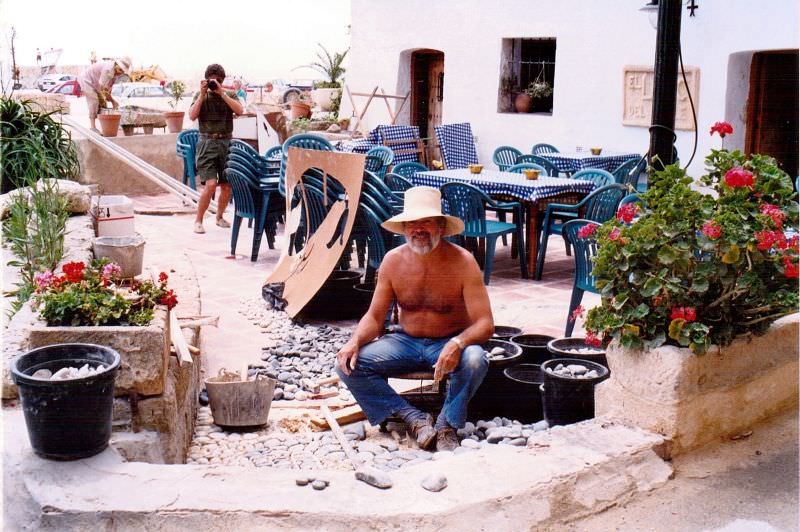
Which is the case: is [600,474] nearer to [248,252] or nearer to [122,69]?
[248,252]

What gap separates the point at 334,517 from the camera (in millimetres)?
3023

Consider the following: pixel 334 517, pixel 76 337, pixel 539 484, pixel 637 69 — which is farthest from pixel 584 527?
pixel 637 69

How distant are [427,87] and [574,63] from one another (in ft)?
11.5

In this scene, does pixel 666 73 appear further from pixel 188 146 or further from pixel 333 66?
pixel 333 66

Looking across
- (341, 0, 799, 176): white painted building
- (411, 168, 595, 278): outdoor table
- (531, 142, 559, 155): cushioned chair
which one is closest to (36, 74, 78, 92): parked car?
(341, 0, 799, 176): white painted building

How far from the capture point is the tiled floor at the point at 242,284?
636cm

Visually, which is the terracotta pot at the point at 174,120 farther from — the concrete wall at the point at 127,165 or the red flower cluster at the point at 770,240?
the red flower cluster at the point at 770,240

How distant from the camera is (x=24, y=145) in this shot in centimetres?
752

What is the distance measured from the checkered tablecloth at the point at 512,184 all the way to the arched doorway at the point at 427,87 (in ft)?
21.6

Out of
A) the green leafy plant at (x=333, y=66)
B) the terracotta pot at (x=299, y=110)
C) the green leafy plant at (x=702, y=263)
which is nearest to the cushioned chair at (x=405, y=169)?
the green leafy plant at (x=702, y=263)

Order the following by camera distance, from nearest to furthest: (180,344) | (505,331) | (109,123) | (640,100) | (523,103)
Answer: (180,344)
(505,331)
(640,100)
(523,103)
(109,123)

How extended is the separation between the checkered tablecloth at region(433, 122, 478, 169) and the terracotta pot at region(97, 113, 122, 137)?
16.5 ft

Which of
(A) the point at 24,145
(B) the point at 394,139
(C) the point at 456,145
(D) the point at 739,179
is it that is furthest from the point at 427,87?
(D) the point at 739,179

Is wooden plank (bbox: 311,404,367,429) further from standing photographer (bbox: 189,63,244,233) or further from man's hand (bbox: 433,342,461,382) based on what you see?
standing photographer (bbox: 189,63,244,233)
